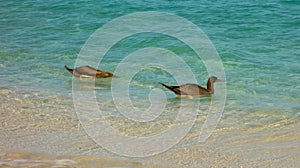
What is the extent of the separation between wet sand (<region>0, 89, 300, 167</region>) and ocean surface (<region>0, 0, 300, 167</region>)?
0.01m

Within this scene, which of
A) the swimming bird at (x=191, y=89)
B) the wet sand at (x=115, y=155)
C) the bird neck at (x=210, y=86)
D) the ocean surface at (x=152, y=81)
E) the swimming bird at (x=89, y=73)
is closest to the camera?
the wet sand at (x=115, y=155)

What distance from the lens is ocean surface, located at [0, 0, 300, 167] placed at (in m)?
6.59

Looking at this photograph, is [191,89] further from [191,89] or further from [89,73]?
[89,73]

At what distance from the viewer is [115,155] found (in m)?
6.49

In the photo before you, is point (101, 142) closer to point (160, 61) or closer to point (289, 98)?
point (289, 98)

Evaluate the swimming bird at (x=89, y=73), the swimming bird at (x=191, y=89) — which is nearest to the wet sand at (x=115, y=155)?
the swimming bird at (x=191, y=89)

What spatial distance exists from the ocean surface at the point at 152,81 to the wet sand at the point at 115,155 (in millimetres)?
11

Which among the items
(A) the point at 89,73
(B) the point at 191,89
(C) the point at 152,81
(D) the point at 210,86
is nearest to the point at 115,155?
(B) the point at 191,89

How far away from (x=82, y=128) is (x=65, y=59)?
15.1 ft

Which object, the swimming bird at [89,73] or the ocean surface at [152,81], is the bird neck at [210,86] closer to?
the ocean surface at [152,81]

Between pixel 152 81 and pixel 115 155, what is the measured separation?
377cm

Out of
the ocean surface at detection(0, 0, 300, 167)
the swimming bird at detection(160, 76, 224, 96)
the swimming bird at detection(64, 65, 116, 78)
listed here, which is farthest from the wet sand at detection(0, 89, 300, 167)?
the swimming bird at detection(64, 65, 116, 78)

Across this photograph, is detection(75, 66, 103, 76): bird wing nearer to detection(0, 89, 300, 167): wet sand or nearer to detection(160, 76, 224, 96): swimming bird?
detection(160, 76, 224, 96): swimming bird

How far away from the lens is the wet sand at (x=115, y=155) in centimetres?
627
